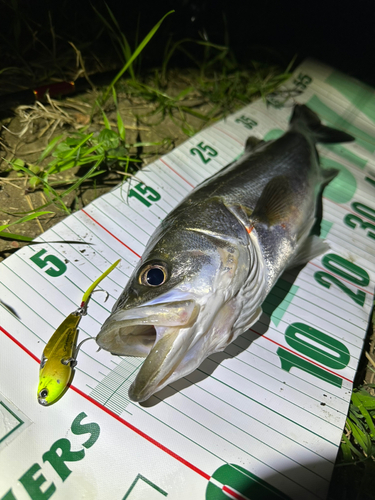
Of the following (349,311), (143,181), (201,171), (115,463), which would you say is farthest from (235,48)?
(115,463)

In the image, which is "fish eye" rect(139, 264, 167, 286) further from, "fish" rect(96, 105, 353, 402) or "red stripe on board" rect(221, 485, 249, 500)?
"red stripe on board" rect(221, 485, 249, 500)

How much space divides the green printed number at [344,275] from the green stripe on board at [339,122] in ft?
5.53

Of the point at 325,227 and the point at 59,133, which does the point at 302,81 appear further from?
the point at 59,133

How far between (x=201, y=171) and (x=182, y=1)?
8.19 feet

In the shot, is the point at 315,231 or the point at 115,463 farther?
the point at 315,231

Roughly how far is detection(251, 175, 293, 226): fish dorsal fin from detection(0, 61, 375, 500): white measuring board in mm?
510

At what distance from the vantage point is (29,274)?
5.97 feet

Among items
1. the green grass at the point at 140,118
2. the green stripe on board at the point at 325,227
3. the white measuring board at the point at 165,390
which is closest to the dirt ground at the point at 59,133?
the green grass at the point at 140,118

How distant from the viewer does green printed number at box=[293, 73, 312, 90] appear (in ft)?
12.3

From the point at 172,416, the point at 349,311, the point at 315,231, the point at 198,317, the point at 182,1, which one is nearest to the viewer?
the point at 198,317

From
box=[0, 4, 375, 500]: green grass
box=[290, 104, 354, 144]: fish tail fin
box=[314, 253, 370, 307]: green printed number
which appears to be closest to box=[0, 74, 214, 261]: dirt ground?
box=[0, 4, 375, 500]: green grass

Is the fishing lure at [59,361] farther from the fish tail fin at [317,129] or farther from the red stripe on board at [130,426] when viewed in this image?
the fish tail fin at [317,129]

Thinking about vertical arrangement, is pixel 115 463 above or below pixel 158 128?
below

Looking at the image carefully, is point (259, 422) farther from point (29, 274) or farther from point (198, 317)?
point (29, 274)
